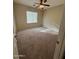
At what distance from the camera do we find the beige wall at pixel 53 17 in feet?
26.6

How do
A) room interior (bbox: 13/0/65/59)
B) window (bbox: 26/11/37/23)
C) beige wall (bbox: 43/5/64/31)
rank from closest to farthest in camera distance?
room interior (bbox: 13/0/65/59) < beige wall (bbox: 43/5/64/31) < window (bbox: 26/11/37/23)

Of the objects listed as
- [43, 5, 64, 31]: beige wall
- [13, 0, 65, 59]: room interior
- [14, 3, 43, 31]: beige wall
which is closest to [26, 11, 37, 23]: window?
[13, 0, 65, 59]: room interior

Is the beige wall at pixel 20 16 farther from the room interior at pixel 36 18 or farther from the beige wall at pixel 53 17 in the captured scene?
the beige wall at pixel 53 17

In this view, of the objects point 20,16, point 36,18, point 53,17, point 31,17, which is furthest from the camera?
point 36,18

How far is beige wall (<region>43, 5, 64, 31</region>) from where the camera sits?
812cm

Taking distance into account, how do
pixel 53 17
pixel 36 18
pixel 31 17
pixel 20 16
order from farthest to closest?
pixel 36 18 < pixel 31 17 < pixel 53 17 < pixel 20 16

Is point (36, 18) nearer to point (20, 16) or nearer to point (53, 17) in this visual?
point (53, 17)

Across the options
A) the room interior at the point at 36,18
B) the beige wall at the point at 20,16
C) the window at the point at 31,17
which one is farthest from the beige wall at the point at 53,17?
the beige wall at the point at 20,16

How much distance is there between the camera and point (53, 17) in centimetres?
890

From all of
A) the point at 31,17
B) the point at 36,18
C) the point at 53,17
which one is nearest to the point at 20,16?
the point at 31,17

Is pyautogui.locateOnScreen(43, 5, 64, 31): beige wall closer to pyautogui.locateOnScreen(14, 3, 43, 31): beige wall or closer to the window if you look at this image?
the window
